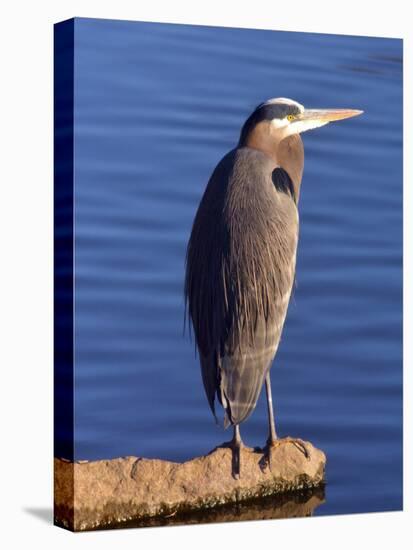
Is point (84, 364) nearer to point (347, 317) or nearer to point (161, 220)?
point (161, 220)

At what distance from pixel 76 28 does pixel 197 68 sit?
0.68 metres

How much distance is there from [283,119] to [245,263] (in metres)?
0.77

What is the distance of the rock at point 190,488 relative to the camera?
798cm

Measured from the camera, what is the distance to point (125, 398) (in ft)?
26.3

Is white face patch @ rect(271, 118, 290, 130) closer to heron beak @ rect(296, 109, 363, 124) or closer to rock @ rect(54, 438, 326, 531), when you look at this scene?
heron beak @ rect(296, 109, 363, 124)

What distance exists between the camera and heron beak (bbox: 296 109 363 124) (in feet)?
27.9

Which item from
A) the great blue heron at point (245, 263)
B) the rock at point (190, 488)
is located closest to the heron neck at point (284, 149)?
the great blue heron at point (245, 263)

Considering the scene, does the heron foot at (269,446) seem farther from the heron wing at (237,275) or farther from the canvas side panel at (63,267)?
the canvas side panel at (63,267)

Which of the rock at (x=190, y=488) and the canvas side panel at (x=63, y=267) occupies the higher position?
the canvas side panel at (x=63, y=267)

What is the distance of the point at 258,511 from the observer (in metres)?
8.43

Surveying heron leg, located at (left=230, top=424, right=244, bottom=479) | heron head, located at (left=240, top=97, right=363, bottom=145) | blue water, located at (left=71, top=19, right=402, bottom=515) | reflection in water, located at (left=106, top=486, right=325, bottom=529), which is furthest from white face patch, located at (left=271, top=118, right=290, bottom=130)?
reflection in water, located at (left=106, top=486, right=325, bottom=529)

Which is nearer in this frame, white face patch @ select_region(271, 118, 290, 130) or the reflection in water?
the reflection in water

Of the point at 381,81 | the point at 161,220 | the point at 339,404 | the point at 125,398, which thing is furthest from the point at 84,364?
the point at 381,81

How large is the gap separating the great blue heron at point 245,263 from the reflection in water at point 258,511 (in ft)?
1.02
